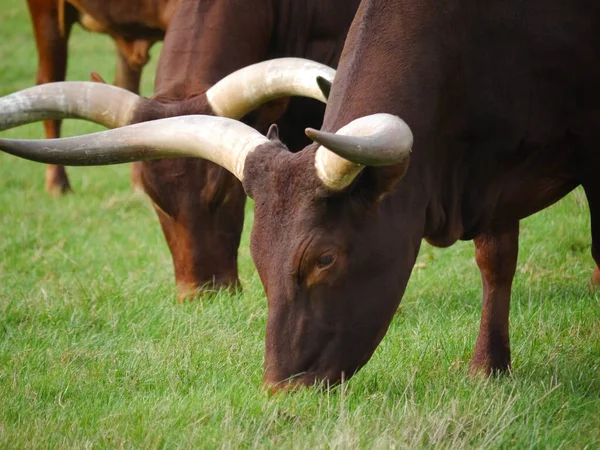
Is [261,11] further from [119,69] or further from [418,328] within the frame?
[119,69]

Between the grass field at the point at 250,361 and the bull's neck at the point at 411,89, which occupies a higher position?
the bull's neck at the point at 411,89

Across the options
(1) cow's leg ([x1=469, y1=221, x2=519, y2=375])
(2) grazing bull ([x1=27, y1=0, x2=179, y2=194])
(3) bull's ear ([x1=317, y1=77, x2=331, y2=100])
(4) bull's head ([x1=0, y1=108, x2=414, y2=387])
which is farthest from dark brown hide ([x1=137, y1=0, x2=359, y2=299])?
(4) bull's head ([x1=0, y1=108, x2=414, y2=387])

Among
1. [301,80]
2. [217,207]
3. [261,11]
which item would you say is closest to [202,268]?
[217,207]

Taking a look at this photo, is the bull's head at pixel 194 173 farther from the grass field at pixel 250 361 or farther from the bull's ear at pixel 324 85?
the bull's ear at pixel 324 85

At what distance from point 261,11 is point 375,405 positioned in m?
3.35

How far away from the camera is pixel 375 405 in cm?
411

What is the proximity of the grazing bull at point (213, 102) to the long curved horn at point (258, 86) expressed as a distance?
1cm

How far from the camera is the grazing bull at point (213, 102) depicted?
20.6 feet

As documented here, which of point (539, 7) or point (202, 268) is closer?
point (539, 7)

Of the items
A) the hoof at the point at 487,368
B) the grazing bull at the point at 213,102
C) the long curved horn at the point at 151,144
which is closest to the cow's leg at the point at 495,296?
the hoof at the point at 487,368

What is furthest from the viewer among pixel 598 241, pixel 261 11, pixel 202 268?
pixel 261 11

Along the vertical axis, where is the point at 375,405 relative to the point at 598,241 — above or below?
below

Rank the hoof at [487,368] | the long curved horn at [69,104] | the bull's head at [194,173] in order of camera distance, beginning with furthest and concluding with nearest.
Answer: the bull's head at [194,173]
the long curved horn at [69,104]
the hoof at [487,368]

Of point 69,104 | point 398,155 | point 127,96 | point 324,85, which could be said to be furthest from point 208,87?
point 398,155
